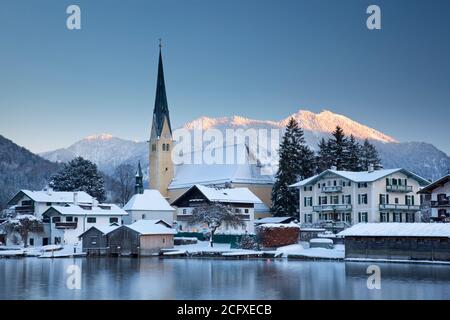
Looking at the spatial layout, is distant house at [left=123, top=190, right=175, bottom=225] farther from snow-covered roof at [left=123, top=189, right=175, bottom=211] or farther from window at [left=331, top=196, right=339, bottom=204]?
window at [left=331, top=196, right=339, bottom=204]

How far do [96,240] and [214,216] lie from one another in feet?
38.2

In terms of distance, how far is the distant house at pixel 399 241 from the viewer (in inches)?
1719

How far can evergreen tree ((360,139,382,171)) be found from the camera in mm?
76713

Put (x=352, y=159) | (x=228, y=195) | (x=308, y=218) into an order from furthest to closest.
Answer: (x=352, y=159)
(x=228, y=195)
(x=308, y=218)

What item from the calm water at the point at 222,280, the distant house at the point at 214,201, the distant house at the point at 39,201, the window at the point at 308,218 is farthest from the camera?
the distant house at the point at 214,201

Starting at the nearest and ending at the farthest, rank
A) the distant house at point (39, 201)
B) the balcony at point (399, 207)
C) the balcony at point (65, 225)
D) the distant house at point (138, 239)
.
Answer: the distant house at point (138, 239) → the balcony at point (399, 207) → the balcony at point (65, 225) → the distant house at point (39, 201)

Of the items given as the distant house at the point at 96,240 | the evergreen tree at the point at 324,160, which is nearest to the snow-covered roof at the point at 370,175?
the evergreen tree at the point at 324,160

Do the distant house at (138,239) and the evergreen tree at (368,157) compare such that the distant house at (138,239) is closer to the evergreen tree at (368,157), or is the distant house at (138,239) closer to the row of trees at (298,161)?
the row of trees at (298,161)

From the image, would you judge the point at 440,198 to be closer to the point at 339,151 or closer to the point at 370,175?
the point at 370,175

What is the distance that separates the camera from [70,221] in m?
63.4

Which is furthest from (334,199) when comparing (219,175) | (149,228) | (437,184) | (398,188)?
(219,175)

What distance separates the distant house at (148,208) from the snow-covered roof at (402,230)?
1118 inches
